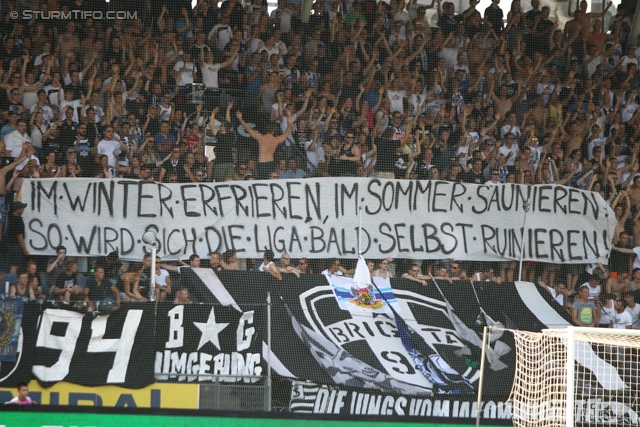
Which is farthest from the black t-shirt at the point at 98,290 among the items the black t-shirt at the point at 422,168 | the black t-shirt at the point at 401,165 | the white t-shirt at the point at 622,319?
the white t-shirt at the point at 622,319

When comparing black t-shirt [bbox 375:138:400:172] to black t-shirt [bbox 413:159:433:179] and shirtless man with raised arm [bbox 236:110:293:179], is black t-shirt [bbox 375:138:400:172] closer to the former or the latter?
black t-shirt [bbox 413:159:433:179]

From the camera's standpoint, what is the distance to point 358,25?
1313 centimetres

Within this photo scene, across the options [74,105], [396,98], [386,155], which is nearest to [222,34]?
[74,105]

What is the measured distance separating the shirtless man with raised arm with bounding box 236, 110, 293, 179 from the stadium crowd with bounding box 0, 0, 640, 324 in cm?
2

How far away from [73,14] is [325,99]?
3.99 metres

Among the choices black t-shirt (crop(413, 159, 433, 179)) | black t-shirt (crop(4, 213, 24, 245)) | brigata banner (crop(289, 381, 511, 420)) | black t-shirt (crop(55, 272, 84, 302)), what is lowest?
brigata banner (crop(289, 381, 511, 420))

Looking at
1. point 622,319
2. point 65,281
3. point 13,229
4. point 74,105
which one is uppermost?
point 74,105

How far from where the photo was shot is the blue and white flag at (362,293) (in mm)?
10453

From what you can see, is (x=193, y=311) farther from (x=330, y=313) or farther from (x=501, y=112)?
(x=501, y=112)

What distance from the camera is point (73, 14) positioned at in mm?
12398

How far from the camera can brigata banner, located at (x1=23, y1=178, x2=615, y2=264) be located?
10.9 metres

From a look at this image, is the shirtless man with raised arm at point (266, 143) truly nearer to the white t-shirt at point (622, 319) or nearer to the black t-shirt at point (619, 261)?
the black t-shirt at point (619, 261)

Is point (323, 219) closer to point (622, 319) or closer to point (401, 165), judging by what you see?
point (401, 165)

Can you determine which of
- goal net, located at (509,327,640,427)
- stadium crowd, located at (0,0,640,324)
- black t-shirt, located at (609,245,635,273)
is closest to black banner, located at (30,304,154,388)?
stadium crowd, located at (0,0,640,324)
